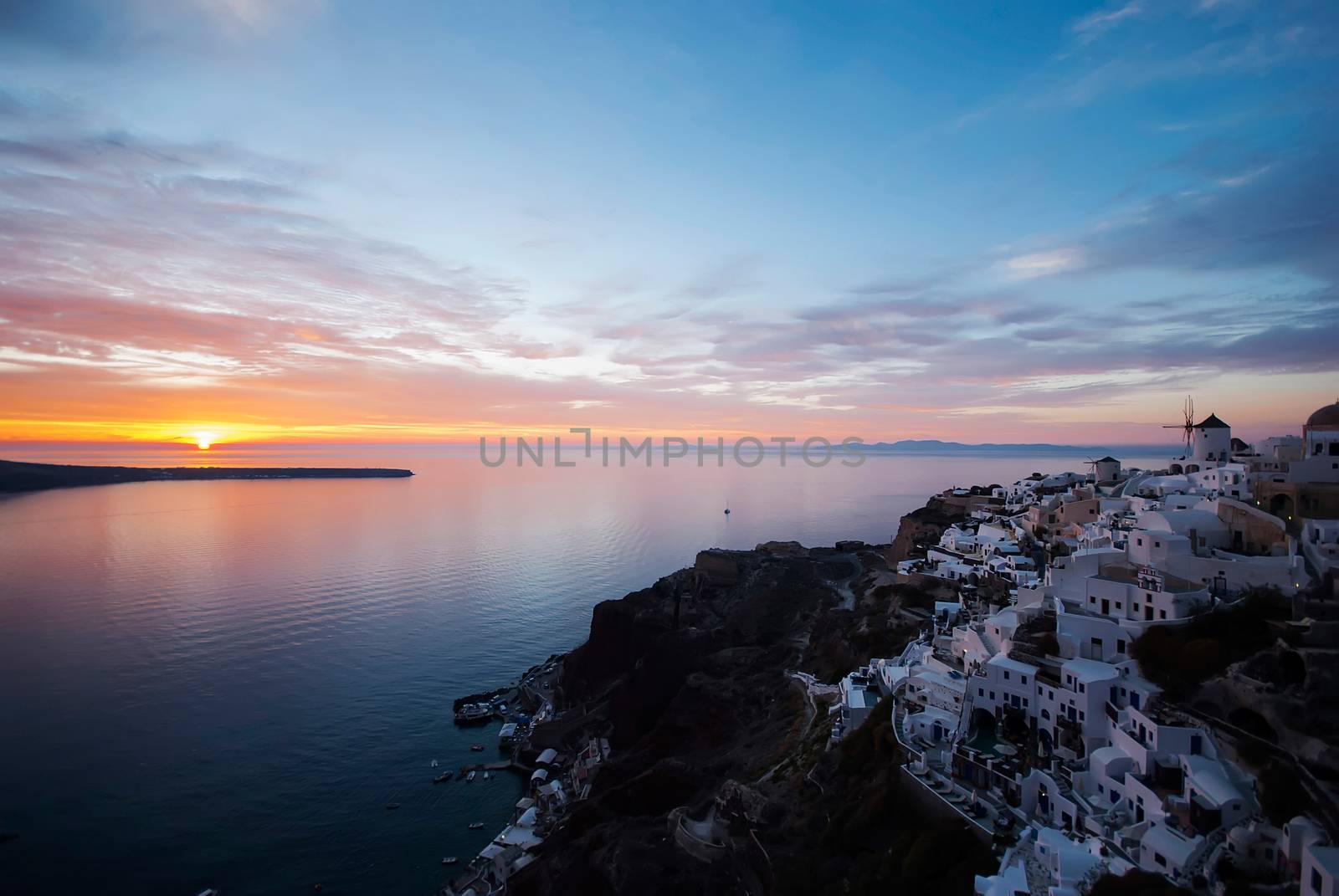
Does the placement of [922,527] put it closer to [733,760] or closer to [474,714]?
[733,760]

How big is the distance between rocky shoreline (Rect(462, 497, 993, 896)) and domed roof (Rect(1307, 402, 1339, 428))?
1611 centimetres

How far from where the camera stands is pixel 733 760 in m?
26.5

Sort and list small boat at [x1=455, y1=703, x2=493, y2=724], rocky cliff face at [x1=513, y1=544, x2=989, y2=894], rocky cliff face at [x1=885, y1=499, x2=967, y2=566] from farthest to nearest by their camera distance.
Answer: rocky cliff face at [x1=885, y1=499, x2=967, y2=566] < small boat at [x1=455, y1=703, x2=493, y2=724] < rocky cliff face at [x1=513, y1=544, x2=989, y2=894]

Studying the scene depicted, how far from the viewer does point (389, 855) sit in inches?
1031

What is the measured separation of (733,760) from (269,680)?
3002 cm

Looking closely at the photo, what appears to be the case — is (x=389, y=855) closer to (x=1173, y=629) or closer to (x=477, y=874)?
(x=477, y=874)

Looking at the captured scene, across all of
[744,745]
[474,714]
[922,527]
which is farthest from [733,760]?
[922,527]

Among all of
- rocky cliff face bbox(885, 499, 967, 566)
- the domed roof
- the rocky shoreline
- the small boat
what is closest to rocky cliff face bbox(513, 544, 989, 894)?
the rocky shoreline

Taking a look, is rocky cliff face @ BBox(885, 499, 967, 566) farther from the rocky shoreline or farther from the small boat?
the small boat

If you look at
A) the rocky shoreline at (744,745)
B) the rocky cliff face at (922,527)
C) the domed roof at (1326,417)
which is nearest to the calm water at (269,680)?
the rocky shoreline at (744,745)

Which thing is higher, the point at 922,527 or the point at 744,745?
the point at 922,527

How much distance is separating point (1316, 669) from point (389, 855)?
29.4 meters

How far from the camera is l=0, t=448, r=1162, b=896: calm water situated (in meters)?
25.9

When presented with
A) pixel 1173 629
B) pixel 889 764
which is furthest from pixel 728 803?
pixel 1173 629
